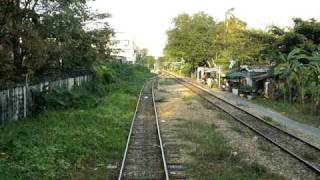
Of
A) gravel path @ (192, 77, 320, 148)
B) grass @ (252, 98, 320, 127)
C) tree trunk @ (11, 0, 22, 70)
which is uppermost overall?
tree trunk @ (11, 0, 22, 70)

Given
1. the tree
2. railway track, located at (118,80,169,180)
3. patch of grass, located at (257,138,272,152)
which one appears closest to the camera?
railway track, located at (118,80,169,180)

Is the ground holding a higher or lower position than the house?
lower

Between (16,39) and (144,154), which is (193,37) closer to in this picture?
(16,39)

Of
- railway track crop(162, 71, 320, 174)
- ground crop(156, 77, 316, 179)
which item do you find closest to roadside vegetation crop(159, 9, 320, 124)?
railway track crop(162, 71, 320, 174)

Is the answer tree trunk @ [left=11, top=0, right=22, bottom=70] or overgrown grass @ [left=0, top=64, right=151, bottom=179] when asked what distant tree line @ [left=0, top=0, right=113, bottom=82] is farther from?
overgrown grass @ [left=0, top=64, right=151, bottom=179]

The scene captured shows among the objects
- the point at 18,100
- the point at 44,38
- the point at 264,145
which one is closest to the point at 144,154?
the point at 264,145

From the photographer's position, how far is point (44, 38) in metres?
24.0

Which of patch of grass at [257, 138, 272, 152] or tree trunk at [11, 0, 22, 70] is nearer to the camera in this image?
patch of grass at [257, 138, 272, 152]

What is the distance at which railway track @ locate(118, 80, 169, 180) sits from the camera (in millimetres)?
11938

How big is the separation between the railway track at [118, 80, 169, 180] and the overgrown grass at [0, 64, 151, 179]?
1.16 feet

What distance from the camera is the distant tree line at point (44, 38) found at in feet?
64.8

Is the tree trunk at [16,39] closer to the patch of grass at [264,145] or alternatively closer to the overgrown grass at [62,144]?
the overgrown grass at [62,144]

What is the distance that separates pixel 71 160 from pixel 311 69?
20.5 metres

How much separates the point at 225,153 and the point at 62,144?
5.05m
